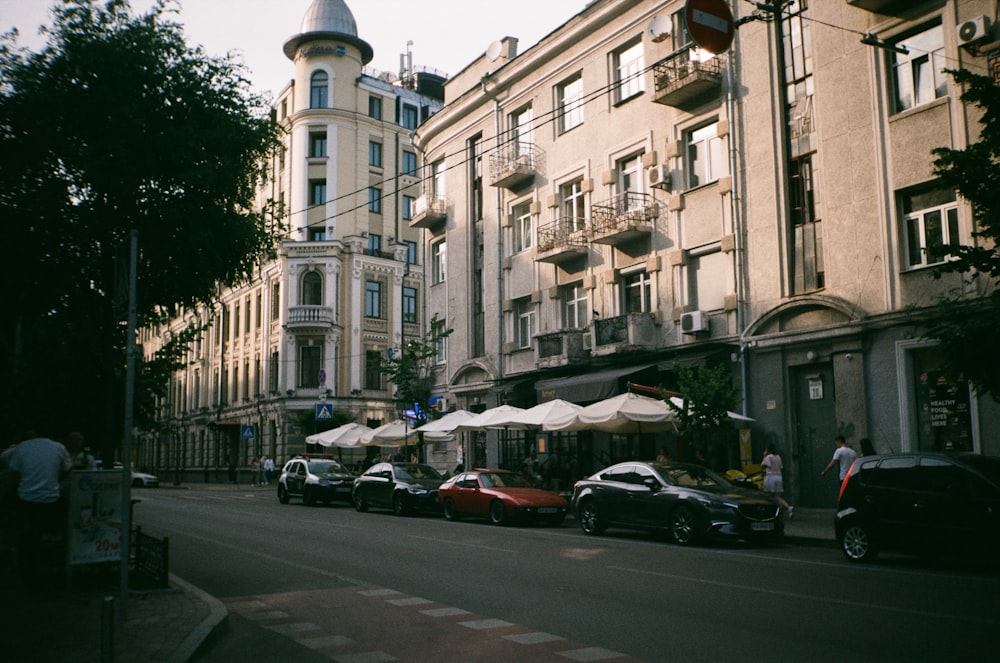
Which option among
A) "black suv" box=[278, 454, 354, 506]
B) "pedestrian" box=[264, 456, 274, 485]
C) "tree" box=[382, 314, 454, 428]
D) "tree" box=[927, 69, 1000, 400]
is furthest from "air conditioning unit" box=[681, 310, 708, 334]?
"pedestrian" box=[264, 456, 274, 485]

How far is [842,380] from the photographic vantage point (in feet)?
68.2

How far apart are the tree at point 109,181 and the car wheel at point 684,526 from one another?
895 cm

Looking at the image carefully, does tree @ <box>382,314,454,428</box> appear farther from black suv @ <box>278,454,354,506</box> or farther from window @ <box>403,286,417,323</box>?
window @ <box>403,286,417,323</box>

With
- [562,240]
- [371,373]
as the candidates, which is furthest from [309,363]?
[562,240]

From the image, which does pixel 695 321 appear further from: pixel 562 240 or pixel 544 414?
pixel 562 240

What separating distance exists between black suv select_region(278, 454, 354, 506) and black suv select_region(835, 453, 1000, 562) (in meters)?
20.0

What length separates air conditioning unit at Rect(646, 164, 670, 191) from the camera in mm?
26109

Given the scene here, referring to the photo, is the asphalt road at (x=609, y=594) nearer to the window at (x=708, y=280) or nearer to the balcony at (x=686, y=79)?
the window at (x=708, y=280)

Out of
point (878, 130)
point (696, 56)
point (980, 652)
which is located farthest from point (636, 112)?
point (980, 652)

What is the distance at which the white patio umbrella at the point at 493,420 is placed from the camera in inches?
990

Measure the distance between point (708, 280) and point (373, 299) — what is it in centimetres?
3502

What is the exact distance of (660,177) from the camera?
26156 millimetres

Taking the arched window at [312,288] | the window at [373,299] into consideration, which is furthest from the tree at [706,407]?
the window at [373,299]

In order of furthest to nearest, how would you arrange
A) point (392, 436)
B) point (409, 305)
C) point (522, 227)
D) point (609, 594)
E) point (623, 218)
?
point (409, 305) < point (522, 227) < point (392, 436) < point (623, 218) < point (609, 594)
